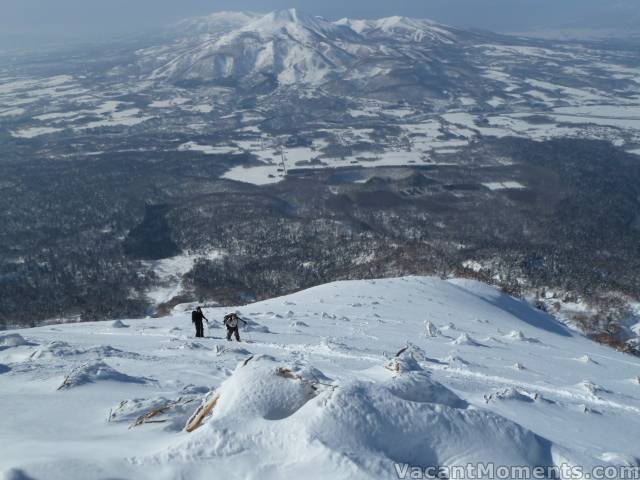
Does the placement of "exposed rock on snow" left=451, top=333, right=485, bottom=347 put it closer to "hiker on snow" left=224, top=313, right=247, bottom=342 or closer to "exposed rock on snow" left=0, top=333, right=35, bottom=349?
"hiker on snow" left=224, top=313, right=247, bottom=342

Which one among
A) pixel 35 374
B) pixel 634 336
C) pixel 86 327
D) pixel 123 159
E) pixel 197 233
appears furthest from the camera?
pixel 123 159

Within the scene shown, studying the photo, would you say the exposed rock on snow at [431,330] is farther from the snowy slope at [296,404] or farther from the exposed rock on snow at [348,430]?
the exposed rock on snow at [348,430]

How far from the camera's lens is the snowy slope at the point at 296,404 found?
8.92 m

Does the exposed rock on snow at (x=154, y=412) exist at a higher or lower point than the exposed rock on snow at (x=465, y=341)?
higher

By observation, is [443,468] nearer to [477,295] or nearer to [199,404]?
[199,404]

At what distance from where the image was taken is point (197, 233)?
10388 centimetres

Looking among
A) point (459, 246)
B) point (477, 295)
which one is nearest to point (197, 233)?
point (459, 246)

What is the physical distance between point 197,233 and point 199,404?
9512 centimetres

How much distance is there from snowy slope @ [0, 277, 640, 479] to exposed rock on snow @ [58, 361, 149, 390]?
0.05 metres

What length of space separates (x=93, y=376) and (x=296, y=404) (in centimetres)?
653

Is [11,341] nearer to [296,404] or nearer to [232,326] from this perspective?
[232,326]

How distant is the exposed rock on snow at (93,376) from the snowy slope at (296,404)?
1.8 inches

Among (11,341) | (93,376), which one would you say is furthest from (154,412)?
(11,341)

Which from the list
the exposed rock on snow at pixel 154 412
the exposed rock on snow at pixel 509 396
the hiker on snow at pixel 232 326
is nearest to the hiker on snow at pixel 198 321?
the hiker on snow at pixel 232 326
